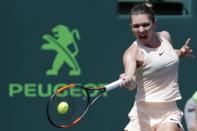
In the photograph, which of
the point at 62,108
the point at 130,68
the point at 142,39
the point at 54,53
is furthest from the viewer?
the point at 54,53

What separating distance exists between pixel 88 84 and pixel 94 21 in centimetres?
59

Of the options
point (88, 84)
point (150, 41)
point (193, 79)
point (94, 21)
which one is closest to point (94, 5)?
point (94, 21)

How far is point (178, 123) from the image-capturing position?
17.4 ft

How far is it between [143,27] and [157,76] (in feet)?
1.15

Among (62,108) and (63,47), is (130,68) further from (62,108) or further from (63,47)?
(63,47)

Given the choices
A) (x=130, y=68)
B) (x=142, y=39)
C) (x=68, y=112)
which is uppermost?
(x=142, y=39)

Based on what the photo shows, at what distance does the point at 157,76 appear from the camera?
5293 mm

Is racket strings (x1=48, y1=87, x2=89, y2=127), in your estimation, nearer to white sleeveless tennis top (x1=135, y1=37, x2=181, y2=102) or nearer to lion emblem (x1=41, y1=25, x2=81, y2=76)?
white sleeveless tennis top (x1=135, y1=37, x2=181, y2=102)

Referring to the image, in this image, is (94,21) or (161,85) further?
(94,21)

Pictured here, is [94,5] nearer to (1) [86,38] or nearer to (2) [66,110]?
→ (1) [86,38]

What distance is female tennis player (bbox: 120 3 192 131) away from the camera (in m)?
5.28

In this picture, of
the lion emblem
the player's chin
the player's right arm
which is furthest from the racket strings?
the lion emblem

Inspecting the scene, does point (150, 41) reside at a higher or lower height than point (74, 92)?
higher

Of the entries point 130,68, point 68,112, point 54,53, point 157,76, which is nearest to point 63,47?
point 54,53
